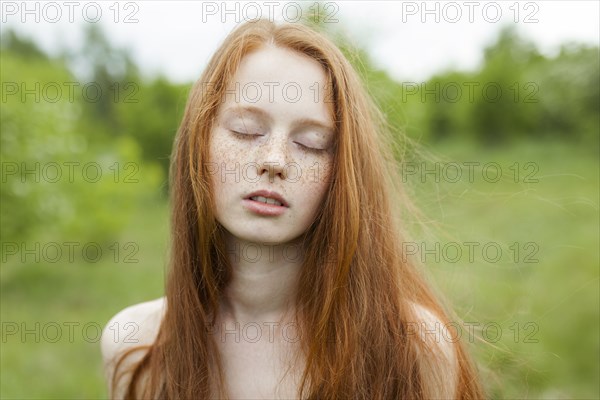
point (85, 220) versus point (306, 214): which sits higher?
point (306, 214)

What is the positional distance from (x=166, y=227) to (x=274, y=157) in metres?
1.00

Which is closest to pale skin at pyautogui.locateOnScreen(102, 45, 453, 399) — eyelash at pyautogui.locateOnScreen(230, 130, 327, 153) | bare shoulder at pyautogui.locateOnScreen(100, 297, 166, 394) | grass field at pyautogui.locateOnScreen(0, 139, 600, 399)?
eyelash at pyautogui.locateOnScreen(230, 130, 327, 153)

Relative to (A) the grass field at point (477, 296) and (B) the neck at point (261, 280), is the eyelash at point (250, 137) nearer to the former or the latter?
(B) the neck at point (261, 280)

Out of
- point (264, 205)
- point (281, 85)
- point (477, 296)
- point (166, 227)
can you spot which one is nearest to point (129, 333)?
point (166, 227)

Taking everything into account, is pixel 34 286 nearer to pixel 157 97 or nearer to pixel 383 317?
pixel 383 317

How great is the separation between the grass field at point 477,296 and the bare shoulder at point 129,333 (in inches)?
9.7

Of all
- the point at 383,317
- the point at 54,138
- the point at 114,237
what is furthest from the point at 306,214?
the point at 114,237

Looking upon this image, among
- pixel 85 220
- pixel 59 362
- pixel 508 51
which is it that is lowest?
pixel 59 362

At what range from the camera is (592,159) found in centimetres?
1565

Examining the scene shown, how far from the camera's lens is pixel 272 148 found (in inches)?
84.1

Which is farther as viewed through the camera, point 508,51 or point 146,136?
point 508,51

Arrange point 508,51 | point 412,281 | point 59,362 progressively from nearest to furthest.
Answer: point 412,281 < point 59,362 < point 508,51

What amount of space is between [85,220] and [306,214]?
24.5 feet

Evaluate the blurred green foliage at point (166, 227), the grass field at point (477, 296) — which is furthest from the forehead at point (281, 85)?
the grass field at point (477, 296)
